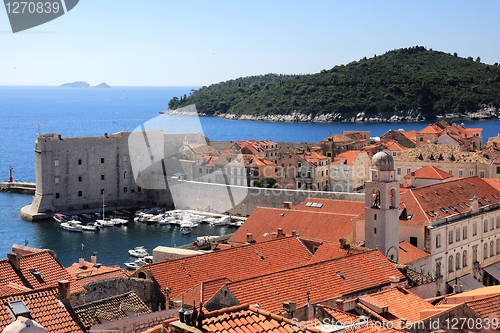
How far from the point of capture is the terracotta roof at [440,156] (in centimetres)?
3344

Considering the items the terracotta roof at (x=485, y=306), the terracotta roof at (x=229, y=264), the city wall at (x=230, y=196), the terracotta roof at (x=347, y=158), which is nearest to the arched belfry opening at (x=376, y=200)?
the terracotta roof at (x=229, y=264)

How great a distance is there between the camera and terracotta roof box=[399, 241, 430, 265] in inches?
723

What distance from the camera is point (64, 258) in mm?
31125

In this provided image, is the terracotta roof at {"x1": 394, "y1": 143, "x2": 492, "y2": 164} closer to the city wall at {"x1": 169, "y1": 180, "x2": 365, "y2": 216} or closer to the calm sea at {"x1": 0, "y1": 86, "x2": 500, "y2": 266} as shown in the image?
the city wall at {"x1": 169, "y1": 180, "x2": 365, "y2": 216}

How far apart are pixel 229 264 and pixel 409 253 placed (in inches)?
269

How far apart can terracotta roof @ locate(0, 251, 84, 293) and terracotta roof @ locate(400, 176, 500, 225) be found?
12125mm

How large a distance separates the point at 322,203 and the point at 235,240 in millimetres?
6334

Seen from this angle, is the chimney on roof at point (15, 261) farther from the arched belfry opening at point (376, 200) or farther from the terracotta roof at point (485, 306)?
the arched belfry opening at point (376, 200)

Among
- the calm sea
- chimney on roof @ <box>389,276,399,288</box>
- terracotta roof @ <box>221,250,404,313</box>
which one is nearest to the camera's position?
terracotta roof @ <box>221,250,404,313</box>

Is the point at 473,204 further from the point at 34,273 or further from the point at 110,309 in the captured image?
the point at 34,273

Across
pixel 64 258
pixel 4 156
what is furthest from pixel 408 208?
pixel 4 156

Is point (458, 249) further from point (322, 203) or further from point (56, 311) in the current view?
point (56, 311)

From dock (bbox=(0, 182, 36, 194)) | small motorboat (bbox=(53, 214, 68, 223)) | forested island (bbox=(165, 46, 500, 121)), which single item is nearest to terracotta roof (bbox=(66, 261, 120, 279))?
small motorboat (bbox=(53, 214, 68, 223))

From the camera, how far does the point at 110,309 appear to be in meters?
10.6
